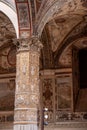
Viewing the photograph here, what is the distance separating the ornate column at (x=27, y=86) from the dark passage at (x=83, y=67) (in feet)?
12.7

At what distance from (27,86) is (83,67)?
14.9 feet

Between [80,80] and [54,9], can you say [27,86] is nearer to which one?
[54,9]

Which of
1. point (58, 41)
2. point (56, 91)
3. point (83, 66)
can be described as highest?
point (58, 41)

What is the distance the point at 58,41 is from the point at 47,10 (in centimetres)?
346

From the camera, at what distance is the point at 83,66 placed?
12883 mm

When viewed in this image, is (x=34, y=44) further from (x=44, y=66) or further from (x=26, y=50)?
(x=44, y=66)

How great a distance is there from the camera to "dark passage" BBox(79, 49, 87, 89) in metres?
12.7

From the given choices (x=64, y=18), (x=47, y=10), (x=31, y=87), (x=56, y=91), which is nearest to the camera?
(x=31, y=87)

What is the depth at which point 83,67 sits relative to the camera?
1287 centimetres

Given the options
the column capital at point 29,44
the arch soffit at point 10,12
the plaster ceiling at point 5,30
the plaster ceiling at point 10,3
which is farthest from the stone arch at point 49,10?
the plaster ceiling at point 5,30

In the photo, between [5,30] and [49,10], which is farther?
[5,30]

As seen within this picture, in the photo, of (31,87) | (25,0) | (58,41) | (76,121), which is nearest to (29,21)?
(25,0)

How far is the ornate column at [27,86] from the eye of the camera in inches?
341

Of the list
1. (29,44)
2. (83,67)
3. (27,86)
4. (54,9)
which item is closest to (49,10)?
(54,9)
